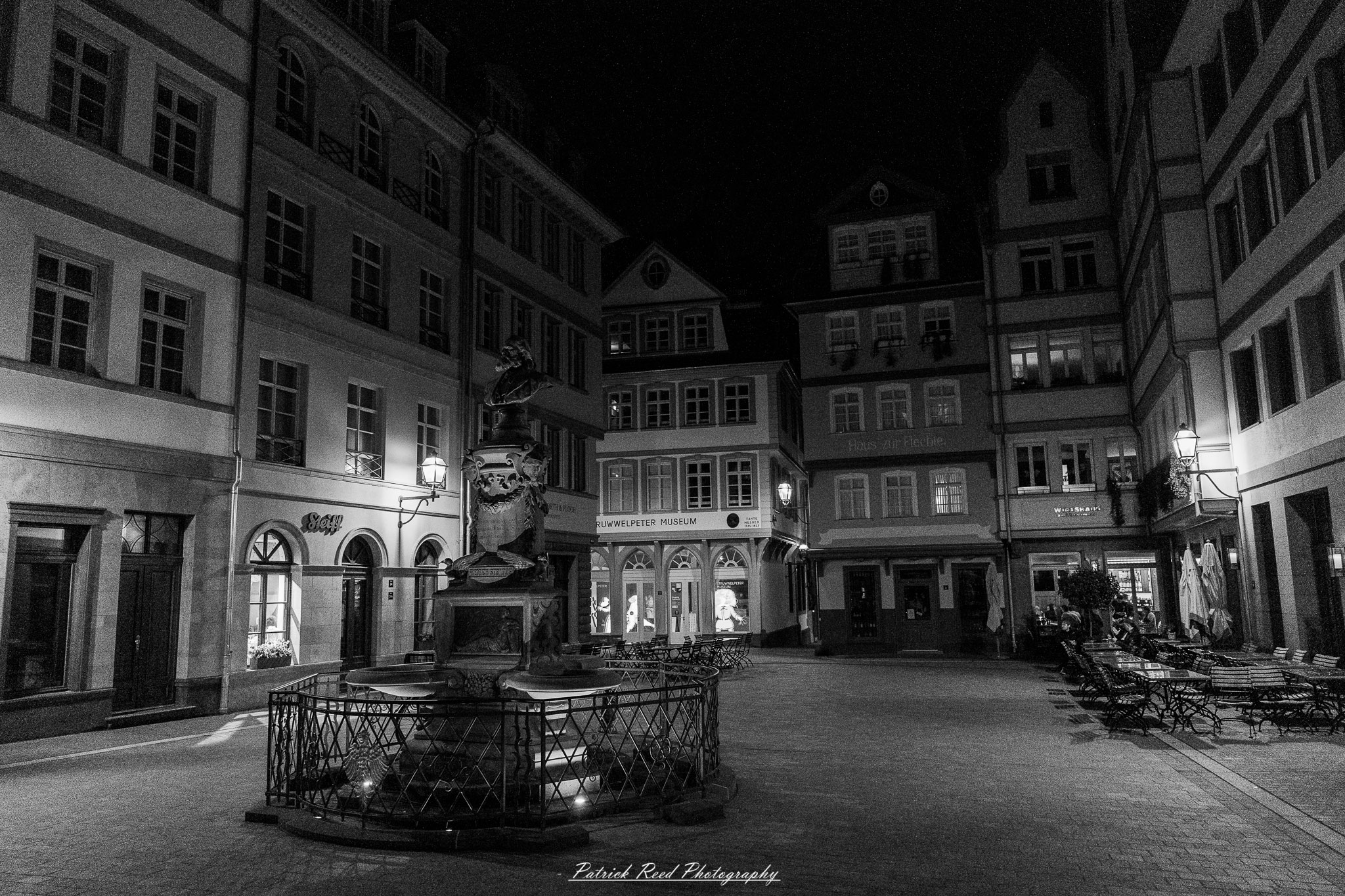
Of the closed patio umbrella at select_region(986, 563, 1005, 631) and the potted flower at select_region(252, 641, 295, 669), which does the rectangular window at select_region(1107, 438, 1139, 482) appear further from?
the potted flower at select_region(252, 641, 295, 669)

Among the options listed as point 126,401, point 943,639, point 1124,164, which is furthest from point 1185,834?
point 943,639

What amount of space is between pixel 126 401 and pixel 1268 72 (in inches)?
785

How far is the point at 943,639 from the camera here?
32500 mm

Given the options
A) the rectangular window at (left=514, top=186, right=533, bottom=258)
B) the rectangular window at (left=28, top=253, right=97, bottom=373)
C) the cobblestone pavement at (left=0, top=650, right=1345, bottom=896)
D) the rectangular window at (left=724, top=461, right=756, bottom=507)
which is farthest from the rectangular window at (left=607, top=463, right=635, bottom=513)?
the cobblestone pavement at (left=0, top=650, right=1345, bottom=896)

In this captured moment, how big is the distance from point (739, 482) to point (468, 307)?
15.8m

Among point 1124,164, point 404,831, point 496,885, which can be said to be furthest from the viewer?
point 1124,164

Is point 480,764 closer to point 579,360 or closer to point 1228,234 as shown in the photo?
point 1228,234

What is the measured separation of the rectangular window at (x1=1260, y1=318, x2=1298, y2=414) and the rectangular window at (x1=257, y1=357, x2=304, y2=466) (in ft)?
61.6

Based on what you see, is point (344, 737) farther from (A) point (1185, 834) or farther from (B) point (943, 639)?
(B) point (943, 639)

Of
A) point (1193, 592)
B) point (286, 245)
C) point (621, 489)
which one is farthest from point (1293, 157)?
point (621, 489)

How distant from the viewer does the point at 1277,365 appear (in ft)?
56.7

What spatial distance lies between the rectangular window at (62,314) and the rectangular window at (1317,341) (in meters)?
19.9

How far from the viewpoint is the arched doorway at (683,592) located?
39625 millimetres

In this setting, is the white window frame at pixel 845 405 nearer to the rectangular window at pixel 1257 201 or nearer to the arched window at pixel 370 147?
the rectangular window at pixel 1257 201
